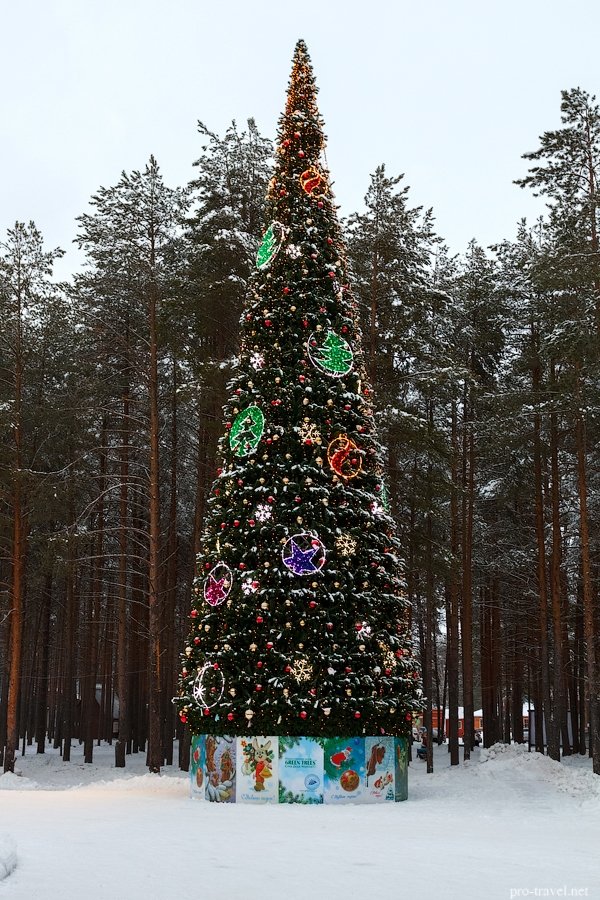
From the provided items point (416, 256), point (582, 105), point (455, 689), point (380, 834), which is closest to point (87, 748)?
point (455, 689)

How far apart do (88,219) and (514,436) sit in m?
12.3

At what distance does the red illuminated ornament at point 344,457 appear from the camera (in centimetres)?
1458

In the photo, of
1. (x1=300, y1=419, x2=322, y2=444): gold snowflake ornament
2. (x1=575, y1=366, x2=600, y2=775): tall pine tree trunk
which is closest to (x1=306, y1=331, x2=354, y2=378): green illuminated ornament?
(x1=300, y1=419, x2=322, y2=444): gold snowflake ornament

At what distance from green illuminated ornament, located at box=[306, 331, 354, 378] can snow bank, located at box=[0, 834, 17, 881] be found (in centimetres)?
913

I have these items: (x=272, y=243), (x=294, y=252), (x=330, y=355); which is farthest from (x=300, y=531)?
(x=272, y=243)

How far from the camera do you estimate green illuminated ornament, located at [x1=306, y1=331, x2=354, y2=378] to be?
591 inches

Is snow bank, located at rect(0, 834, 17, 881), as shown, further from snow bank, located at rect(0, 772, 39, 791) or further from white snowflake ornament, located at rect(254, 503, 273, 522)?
snow bank, located at rect(0, 772, 39, 791)

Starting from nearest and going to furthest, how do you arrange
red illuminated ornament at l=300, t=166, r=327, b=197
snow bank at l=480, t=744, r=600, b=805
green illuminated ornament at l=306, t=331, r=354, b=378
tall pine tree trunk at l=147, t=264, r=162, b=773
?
green illuminated ornament at l=306, t=331, r=354, b=378 < red illuminated ornament at l=300, t=166, r=327, b=197 < snow bank at l=480, t=744, r=600, b=805 < tall pine tree trunk at l=147, t=264, r=162, b=773

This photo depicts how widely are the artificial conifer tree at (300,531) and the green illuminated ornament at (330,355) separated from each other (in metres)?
0.02

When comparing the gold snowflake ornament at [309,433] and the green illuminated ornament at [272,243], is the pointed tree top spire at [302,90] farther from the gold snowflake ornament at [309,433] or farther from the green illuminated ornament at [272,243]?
the gold snowflake ornament at [309,433]

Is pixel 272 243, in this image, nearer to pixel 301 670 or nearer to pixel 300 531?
pixel 300 531

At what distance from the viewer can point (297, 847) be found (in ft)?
29.3

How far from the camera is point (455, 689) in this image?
2731cm

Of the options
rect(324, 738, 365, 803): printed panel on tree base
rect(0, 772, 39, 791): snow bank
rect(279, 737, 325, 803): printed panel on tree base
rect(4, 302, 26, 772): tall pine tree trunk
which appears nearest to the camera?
rect(279, 737, 325, 803): printed panel on tree base
